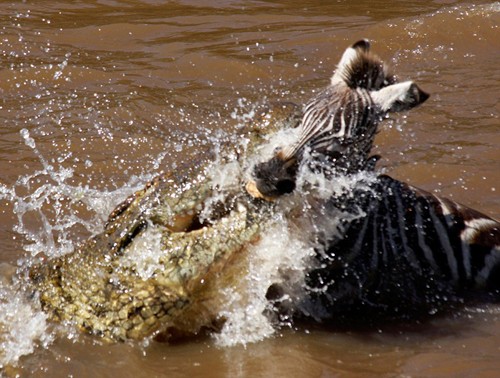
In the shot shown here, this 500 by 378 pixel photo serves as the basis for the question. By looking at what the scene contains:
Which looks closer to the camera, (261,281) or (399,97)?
(261,281)

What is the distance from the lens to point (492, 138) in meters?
7.70

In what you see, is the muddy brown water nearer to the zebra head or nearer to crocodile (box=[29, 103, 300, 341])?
crocodile (box=[29, 103, 300, 341])

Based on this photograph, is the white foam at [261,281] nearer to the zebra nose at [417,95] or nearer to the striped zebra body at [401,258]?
the striped zebra body at [401,258]

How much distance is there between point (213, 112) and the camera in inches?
320

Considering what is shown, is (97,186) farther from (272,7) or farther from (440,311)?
(272,7)

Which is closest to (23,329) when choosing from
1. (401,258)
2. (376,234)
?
(376,234)

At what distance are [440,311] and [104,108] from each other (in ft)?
13.0

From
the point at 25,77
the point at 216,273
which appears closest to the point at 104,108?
the point at 25,77

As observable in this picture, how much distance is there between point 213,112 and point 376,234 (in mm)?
3277

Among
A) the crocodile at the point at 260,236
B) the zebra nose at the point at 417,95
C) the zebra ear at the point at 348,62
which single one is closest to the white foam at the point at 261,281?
the crocodile at the point at 260,236

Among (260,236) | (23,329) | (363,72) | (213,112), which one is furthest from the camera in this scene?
(213,112)

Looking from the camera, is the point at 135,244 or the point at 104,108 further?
the point at 104,108

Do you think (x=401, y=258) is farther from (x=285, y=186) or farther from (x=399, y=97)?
(x=285, y=186)

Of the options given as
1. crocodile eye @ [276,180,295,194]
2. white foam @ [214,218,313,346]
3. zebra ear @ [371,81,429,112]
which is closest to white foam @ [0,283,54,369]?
white foam @ [214,218,313,346]
